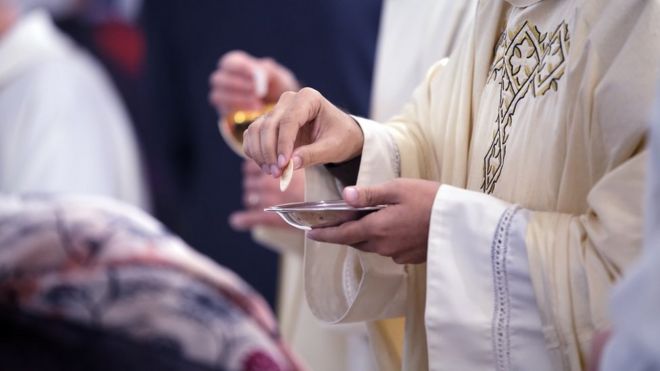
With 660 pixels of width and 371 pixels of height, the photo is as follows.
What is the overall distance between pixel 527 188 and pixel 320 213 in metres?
0.31

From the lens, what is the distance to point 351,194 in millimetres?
1541

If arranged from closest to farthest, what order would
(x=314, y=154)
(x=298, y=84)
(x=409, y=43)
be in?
(x=314, y=154) → (x=409, y=43) → (x=298, y=84)

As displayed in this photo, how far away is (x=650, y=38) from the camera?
4.81 ft

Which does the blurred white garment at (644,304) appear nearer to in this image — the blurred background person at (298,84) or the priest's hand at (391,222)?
the priest's hand at (391,222)

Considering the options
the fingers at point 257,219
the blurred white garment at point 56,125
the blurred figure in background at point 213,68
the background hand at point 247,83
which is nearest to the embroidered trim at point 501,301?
the background hand at point 247,83

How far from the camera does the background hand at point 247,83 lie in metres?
2.64

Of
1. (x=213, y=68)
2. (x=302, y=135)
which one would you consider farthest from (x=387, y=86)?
(x=213, y=68)

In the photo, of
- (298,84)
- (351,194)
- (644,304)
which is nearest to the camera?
(644,304)

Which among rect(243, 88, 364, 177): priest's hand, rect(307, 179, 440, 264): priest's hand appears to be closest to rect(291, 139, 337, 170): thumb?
rect(243, 88, 364, 177): priest's hand

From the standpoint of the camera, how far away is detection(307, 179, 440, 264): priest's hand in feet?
Result: 5.16

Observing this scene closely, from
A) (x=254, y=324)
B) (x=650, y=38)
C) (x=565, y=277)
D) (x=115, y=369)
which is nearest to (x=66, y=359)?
(x=115, y=369)

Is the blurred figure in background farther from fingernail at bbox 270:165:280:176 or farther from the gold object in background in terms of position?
fingernail at bbox 270:165:280:176

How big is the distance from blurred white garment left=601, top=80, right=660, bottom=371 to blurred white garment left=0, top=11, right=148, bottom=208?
3500 mm

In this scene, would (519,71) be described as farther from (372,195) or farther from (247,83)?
(247,83)
